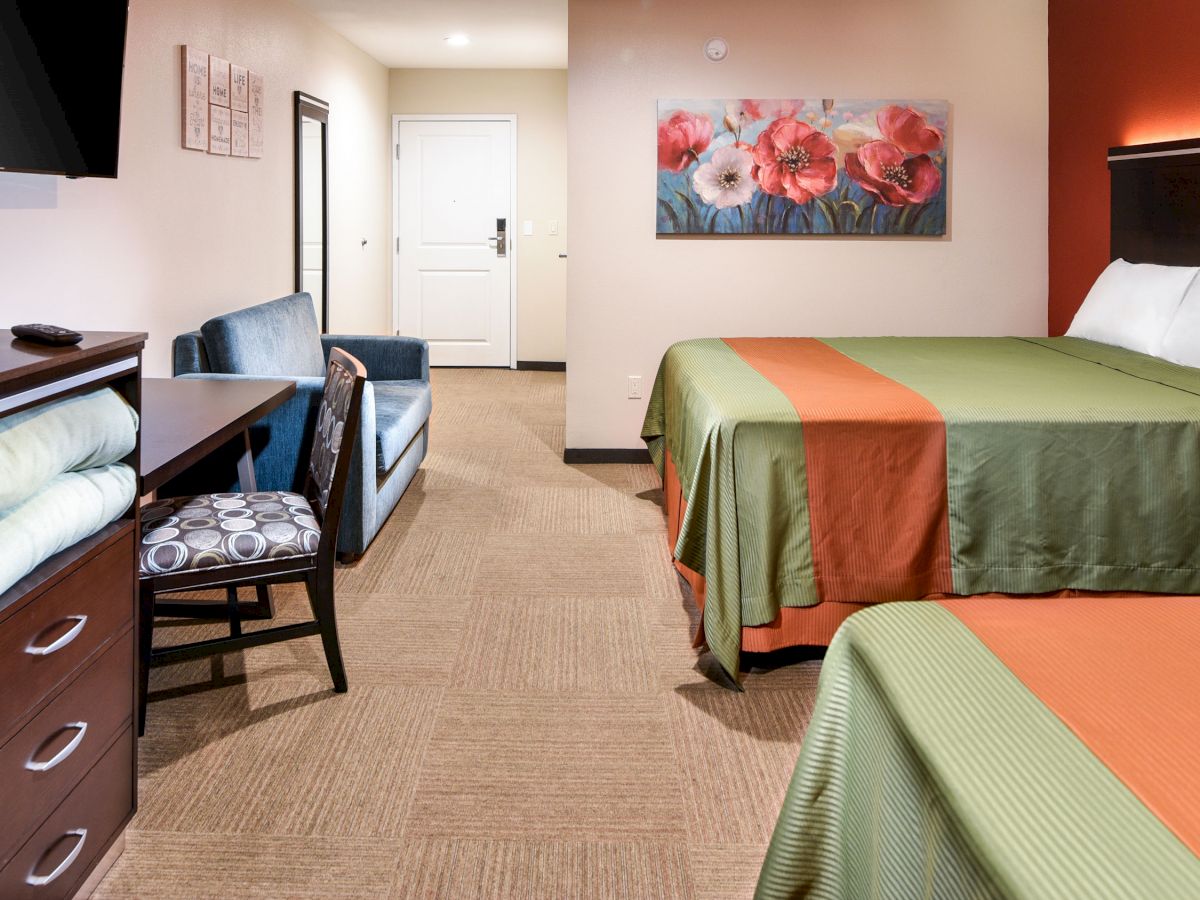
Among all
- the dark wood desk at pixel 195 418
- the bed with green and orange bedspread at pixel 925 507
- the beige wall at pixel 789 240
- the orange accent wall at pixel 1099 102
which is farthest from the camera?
the beige wall at pixel 789 240

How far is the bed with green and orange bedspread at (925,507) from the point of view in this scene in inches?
100

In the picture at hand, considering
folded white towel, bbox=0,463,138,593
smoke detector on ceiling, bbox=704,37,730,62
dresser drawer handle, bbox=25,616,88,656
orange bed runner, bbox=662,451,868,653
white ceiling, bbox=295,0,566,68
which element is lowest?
orange bed runner, bbox=662,451,868,653

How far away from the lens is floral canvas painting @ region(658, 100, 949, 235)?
15.5 ft

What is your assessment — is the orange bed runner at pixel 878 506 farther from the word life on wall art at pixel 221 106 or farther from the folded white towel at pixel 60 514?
the word life on wall art at pixel 221 106

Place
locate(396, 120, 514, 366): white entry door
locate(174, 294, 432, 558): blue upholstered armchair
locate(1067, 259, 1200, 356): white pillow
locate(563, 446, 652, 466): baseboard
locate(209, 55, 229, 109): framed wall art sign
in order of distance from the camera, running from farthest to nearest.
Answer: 1. locate(396, 120, 514, 366): white entry door
2. locate(563, 446, 652, 466): baseboard
3. locate(209, 55, 229, 109): framed wall art sign
4. locate(1067, 259, 1200, 356): white pillow
5. locate(174, 294, 432, 558): blue upholstered armchair

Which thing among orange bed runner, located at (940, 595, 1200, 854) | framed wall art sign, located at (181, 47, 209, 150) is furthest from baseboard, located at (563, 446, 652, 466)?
orange bed runner, located at (940, 595, 1200, 854)

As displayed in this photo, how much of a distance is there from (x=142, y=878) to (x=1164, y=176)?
3986mm

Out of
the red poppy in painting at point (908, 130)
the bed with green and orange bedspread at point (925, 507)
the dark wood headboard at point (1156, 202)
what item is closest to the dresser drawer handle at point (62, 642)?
the bed with green and orange bedspread at point (925, 507)

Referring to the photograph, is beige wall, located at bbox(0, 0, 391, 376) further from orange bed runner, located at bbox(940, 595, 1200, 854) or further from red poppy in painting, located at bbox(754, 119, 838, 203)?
orange bed runner, located at bbox(940, 595, 1200, 854)

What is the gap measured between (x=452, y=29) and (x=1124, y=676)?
19.4 ft

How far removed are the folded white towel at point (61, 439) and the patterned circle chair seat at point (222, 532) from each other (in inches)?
22.6

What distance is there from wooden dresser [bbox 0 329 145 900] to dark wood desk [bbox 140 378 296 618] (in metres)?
0.24

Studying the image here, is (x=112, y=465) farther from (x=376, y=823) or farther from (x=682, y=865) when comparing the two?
(x=682, y=865)

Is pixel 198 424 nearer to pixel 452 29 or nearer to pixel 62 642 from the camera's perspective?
pixel 62 642
